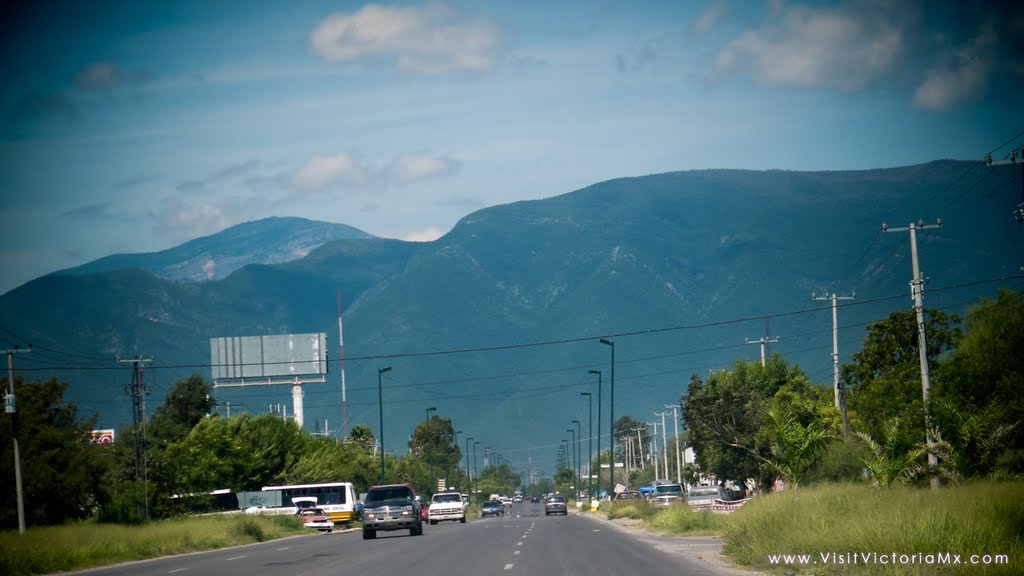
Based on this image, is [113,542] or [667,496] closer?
[113,542]

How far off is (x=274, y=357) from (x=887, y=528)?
11563 cm

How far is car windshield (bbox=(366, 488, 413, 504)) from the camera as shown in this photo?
5012cm

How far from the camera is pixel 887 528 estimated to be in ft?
70.2

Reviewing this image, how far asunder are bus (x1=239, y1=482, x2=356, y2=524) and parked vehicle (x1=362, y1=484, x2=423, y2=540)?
19954 mm

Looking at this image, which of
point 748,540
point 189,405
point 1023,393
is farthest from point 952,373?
point 189,405

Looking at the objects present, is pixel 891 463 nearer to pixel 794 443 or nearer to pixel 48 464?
pixel 794 443

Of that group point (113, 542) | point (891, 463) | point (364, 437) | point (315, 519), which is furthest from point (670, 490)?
point (364, 437)

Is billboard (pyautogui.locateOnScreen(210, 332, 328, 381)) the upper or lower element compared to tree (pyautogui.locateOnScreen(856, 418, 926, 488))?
upper

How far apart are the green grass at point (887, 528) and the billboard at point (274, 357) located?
10471cm

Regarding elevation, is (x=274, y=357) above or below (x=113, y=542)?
above

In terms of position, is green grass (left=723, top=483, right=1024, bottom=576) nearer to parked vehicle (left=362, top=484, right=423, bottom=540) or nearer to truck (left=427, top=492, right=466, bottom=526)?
parked vehicle (left=362, top=484, right=423, bottom=540)

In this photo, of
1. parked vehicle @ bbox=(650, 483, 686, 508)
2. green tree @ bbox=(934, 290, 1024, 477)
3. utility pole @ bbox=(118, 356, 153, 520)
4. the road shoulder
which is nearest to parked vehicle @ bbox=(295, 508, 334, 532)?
utility pole @ bbox=(118, 356, 153, 520)

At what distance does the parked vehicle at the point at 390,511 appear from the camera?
157 ft

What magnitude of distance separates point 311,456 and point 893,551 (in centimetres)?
8175
